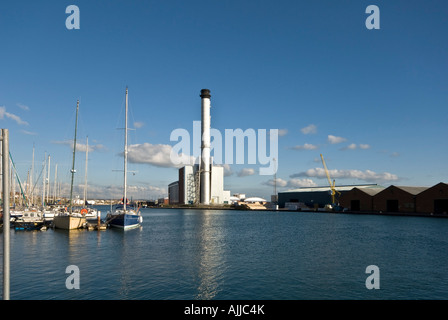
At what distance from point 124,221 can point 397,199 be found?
361ft

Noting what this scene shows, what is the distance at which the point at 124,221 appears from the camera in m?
65.7

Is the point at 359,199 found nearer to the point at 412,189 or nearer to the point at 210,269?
the point at 412,189

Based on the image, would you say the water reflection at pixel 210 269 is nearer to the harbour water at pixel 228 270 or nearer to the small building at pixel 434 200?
the harbour water at pixel 228 270

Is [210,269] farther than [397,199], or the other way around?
[397,199]

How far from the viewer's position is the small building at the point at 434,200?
109 m

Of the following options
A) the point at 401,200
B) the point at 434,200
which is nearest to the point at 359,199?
the point at 401,200

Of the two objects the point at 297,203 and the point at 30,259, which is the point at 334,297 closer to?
the point at 30,259

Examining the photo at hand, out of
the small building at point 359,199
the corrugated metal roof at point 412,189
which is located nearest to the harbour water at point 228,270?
the corrugated metal roof at point 412,189

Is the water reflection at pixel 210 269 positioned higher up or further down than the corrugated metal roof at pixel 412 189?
further down

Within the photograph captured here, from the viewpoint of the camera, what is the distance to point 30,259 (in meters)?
35.9

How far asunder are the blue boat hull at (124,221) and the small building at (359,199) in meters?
109

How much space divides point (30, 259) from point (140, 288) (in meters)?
19.6
